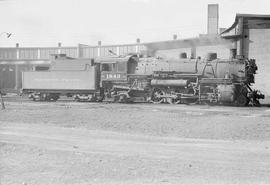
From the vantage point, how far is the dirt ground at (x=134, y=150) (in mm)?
7422

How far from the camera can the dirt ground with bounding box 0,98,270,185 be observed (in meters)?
7.42

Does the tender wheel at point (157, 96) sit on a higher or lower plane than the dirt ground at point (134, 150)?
higher

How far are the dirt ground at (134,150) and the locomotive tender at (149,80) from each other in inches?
300

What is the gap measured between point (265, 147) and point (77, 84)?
1936 centimetres

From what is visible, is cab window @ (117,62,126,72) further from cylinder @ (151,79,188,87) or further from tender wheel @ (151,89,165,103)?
tender wheel @ (151,89,165,103)

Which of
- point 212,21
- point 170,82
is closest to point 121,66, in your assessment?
point 170,82

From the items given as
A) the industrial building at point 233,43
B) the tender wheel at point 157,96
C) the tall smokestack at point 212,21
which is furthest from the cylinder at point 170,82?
the tall smokestack at point 212,21

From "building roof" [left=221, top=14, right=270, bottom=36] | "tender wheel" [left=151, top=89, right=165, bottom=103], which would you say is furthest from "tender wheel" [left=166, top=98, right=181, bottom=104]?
"building roof" [left=221, top=14, right=270, bottom=36]

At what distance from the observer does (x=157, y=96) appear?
84.5 feet

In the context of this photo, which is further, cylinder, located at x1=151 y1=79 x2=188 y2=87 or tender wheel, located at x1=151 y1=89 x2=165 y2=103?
tender wheel, located at x1=151 y1=89 x2=165 y2=103

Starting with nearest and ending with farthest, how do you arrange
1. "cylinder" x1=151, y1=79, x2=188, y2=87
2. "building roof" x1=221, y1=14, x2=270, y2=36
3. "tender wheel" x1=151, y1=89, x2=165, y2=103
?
"cylinder" x1=151, y1=79, x2=188, y2=87, "tender wheel" x1=151, y1=89, x2=165, y2=103, "building roof" x1=221, y1=14, x2=270, y2=36

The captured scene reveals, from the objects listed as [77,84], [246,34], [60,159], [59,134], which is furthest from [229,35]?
[60,159]

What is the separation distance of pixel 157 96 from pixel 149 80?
122cm

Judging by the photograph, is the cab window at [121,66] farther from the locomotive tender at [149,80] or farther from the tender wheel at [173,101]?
the tender wheel at [173,101]
